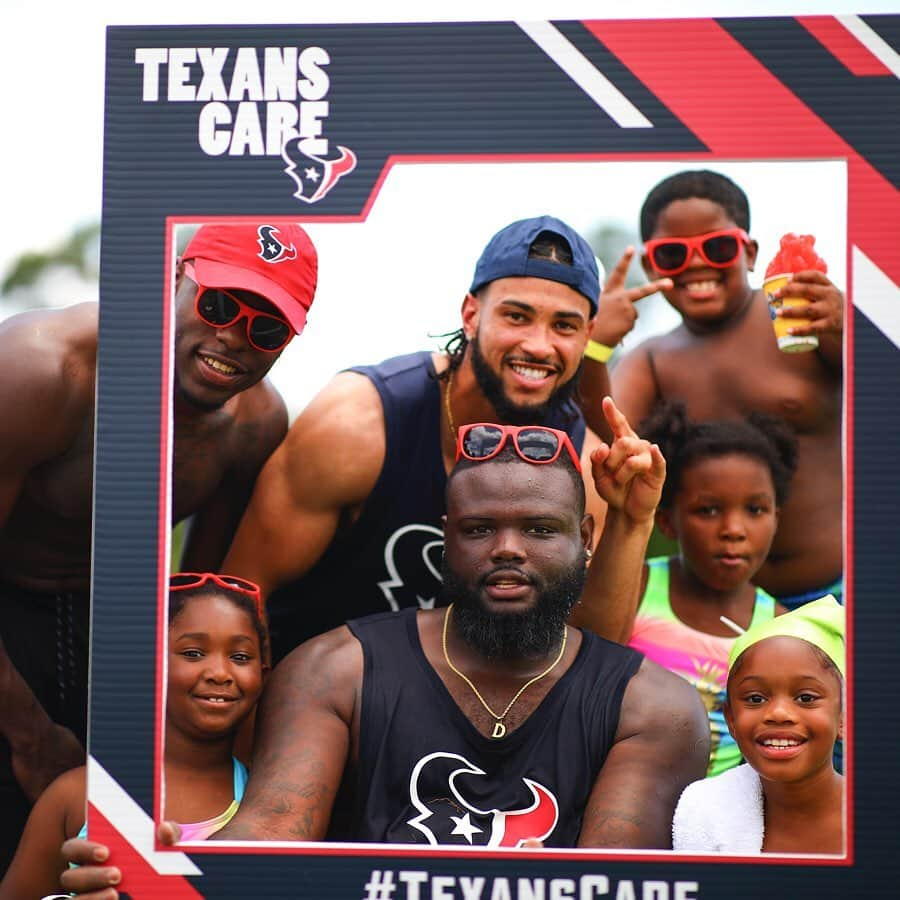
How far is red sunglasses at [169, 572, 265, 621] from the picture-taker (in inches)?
153

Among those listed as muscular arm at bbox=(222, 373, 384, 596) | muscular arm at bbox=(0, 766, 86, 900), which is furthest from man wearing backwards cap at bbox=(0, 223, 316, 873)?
muscular arm at bbox=(0, 766, 86, 900)

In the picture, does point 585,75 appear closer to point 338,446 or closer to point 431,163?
point 431,163

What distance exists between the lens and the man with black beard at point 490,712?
11.3 ft

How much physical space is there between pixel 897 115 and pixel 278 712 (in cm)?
212

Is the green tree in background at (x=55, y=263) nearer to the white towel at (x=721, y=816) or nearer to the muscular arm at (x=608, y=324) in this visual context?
the muscular arm at (x=608, y=324)

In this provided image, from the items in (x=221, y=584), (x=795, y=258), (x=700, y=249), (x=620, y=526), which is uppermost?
(x=700, y=249)

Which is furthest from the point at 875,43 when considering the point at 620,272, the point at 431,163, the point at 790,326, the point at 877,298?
the point at 620,272

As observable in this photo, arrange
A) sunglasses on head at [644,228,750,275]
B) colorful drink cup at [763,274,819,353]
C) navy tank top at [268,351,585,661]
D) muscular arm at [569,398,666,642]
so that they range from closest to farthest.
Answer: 1. muscular arm at [569,398,666,642]
2. colorful drink cup at [763,274,819,353]
3. navy tank top at [268,351,585,661]
4. sunglasses on head at [644,228,750,275]

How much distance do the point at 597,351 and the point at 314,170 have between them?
1695mm

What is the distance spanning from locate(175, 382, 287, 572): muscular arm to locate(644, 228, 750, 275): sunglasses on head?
1496 millimetres

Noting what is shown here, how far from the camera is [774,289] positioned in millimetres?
4121

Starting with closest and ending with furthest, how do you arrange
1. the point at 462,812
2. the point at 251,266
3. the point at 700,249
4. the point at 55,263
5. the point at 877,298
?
the point at 877,298 < the point at 462,812 < the point at 251,266 < the point at 700,249 < the point at 55,263

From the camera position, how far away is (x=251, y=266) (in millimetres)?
3963

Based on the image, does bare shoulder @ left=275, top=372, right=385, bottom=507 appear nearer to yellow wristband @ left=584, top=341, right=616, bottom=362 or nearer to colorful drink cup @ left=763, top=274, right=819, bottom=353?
yellow wristband @ left=584, top=341, right=616, bottom=362
